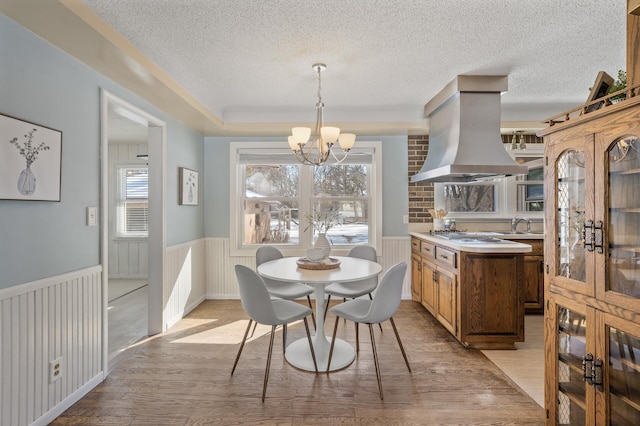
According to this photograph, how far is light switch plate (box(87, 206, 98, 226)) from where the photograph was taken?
2262 millimetres

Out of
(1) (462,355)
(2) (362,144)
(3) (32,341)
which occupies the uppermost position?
(2) (362,144)

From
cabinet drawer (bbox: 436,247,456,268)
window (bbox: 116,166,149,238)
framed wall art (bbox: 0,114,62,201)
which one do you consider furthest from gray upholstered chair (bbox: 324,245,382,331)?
window (bbox: 116,166,149,238)

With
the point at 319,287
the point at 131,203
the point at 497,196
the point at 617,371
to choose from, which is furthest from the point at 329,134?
the point at 131,203

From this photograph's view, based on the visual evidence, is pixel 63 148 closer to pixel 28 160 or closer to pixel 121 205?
pixel 28 160

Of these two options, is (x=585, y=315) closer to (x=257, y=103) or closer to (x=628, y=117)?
(x=628, y=117)

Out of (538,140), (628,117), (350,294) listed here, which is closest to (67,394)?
(350,294)

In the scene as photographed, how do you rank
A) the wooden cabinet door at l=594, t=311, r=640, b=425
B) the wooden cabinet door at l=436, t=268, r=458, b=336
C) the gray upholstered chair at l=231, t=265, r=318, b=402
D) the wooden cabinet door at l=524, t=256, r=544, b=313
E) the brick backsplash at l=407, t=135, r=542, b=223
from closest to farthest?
the wooden cabinet door at l=594, t=311, r=640, b=425 → the gray upholstered chair at l=231, t=265, r=318, b=402 → the wooden cabinet door at l=436, t=268, r=458, b=336 → the wooden cabinet door at l=524, t=256, r=544, b=313 → the brick backsplash at l=407, t=135, r=542, b=223

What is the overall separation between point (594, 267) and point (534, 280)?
2.55 m

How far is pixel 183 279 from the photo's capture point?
3.75m

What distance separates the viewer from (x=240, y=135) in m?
4.32

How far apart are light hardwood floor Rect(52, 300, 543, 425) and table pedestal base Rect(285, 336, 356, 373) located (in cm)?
6

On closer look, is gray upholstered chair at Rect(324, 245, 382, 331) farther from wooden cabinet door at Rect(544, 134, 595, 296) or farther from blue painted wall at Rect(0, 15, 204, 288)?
blue painted wall at Rect(0, 15, 204, 288)

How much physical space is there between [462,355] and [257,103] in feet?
10.6

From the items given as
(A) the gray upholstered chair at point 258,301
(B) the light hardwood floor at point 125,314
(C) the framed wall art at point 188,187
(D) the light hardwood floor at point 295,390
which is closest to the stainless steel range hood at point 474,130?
(D) the light hardwood floor at point 295,390
